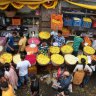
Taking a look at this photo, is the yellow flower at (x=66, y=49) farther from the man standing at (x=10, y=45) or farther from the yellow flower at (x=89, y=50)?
the man standing at (x=10, y=45)

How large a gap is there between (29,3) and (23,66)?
10.5ft

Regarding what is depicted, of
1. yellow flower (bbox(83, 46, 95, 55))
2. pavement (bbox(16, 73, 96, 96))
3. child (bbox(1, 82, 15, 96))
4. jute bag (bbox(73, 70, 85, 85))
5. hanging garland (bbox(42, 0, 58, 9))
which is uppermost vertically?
hanging garland (bbox(42, 0, 58, 9))

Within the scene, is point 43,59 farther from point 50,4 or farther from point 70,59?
point 50,4

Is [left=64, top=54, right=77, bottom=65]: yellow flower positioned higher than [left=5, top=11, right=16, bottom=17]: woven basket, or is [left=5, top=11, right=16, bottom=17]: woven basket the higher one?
[left=5, top=11, right=16, bottom=17]: woven basket

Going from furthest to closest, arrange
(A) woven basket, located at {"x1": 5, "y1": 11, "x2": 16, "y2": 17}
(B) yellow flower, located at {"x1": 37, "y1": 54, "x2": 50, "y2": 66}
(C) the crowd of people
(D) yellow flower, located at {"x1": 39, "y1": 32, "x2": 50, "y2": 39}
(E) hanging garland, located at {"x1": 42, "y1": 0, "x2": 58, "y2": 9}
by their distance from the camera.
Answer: (A) woven basket, located at {"x1": 5, "y1": 11, "x2": 16, "y2": 17}
(D) yellow flower, located at {"x1": 39, "y1": 32, "x2": 50, "y2": 39}
(E) hanging garland, located at {"x1": 42, "y1": 0, "x2": 58, "y2": 9}
(B) yellow flower, located at {"x1": 37, "y1": 54, "x2": 50, "y2": 66}
(C) the crowd of people

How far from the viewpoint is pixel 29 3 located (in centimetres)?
1331

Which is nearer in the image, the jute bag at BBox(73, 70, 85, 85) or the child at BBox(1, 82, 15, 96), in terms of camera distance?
Result: the child at BBox(1, 82, 15, 96)

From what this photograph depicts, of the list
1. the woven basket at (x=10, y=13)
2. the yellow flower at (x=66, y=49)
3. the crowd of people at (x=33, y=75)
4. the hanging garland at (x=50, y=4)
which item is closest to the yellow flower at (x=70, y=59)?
the yellow flower at (x=66, y=49)

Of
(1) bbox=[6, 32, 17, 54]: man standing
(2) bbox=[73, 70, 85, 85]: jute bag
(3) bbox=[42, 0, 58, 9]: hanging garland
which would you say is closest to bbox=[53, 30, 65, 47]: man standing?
(3) bbox=[42, 0, 58, 9]: hanging garland

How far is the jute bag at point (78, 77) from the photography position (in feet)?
40.7

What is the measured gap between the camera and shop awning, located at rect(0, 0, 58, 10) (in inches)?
522

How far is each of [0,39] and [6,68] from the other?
2.69 metres

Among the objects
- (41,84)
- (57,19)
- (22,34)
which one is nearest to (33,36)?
(22,34)

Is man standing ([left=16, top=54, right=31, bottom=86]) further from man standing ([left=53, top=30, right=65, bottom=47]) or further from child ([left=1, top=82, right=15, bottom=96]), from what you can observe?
man standing ([left=53, top=30, right=65, bottom=47])
